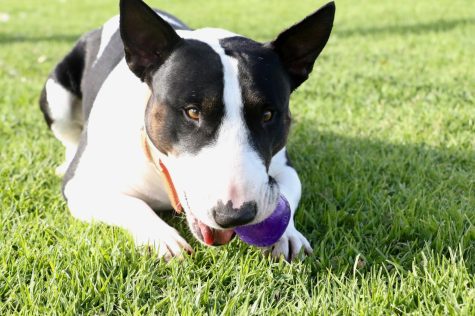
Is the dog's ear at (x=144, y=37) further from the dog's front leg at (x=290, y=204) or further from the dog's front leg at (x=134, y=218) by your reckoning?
the dog's front leg at (x=290, y=204)

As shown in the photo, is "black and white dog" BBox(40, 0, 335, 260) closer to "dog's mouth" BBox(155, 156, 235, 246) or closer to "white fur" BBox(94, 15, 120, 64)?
"dog's mouth" BBox(155, 156, 235, 246)

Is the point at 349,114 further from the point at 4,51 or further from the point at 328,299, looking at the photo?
Result: the point at 4,51

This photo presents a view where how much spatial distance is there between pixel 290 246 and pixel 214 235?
0.38 meters

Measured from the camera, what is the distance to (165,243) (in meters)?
2.57

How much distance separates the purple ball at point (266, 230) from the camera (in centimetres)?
244

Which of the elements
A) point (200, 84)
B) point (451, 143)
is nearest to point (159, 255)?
point (200, 84)

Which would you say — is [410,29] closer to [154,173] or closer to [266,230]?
[154,173]

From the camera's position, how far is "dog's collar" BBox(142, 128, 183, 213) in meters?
2.73

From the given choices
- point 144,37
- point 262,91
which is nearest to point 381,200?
point 262,91

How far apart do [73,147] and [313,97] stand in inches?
86.7

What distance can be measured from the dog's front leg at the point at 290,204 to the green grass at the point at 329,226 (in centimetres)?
7

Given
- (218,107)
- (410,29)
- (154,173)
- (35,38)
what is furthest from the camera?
(35,38)

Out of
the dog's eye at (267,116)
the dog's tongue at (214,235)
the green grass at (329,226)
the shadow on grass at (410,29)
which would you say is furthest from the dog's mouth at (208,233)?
the shadow on grass at (410,29)

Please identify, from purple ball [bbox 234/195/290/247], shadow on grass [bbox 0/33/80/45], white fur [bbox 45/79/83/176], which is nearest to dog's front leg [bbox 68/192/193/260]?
purple ball [bbox 234/195/290/247]
